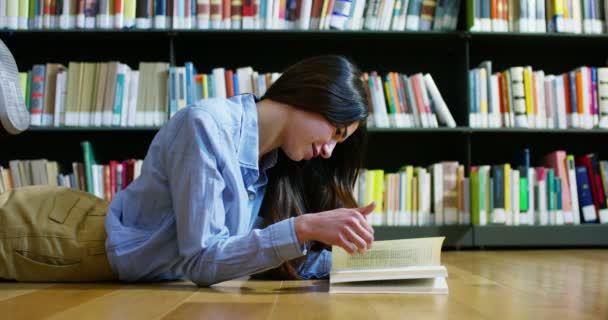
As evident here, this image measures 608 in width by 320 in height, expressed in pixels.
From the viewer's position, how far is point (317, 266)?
5.58ft

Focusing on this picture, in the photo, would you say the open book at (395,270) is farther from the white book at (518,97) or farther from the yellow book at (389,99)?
the white book at (518,97)

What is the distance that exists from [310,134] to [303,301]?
44 cm

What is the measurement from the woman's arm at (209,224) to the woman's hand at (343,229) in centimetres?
5

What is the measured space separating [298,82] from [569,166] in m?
1.96

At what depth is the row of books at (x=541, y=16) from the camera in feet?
9.82

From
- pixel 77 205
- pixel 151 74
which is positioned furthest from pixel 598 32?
pixel 77 205

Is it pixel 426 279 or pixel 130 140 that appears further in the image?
pixel 130 140

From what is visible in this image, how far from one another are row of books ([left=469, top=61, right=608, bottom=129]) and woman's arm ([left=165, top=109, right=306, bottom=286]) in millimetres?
1859

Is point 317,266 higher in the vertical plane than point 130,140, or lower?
lower

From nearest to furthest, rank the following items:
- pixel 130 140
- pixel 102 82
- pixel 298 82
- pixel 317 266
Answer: pixel 298 82 < pixel 317 266 < pixel 102 82 < pixel 130 140

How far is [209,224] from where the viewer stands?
1.36 m

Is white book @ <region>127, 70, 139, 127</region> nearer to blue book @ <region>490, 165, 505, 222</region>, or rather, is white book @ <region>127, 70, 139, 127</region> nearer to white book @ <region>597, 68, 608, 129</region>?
blue book @ <region>490, 165, 505, 222</region>

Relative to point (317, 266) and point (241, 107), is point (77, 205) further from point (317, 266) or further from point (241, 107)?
point (317, 266)

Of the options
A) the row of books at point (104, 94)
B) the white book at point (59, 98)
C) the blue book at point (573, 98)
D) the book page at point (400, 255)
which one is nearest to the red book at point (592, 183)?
the blue book at point (573, 98)
